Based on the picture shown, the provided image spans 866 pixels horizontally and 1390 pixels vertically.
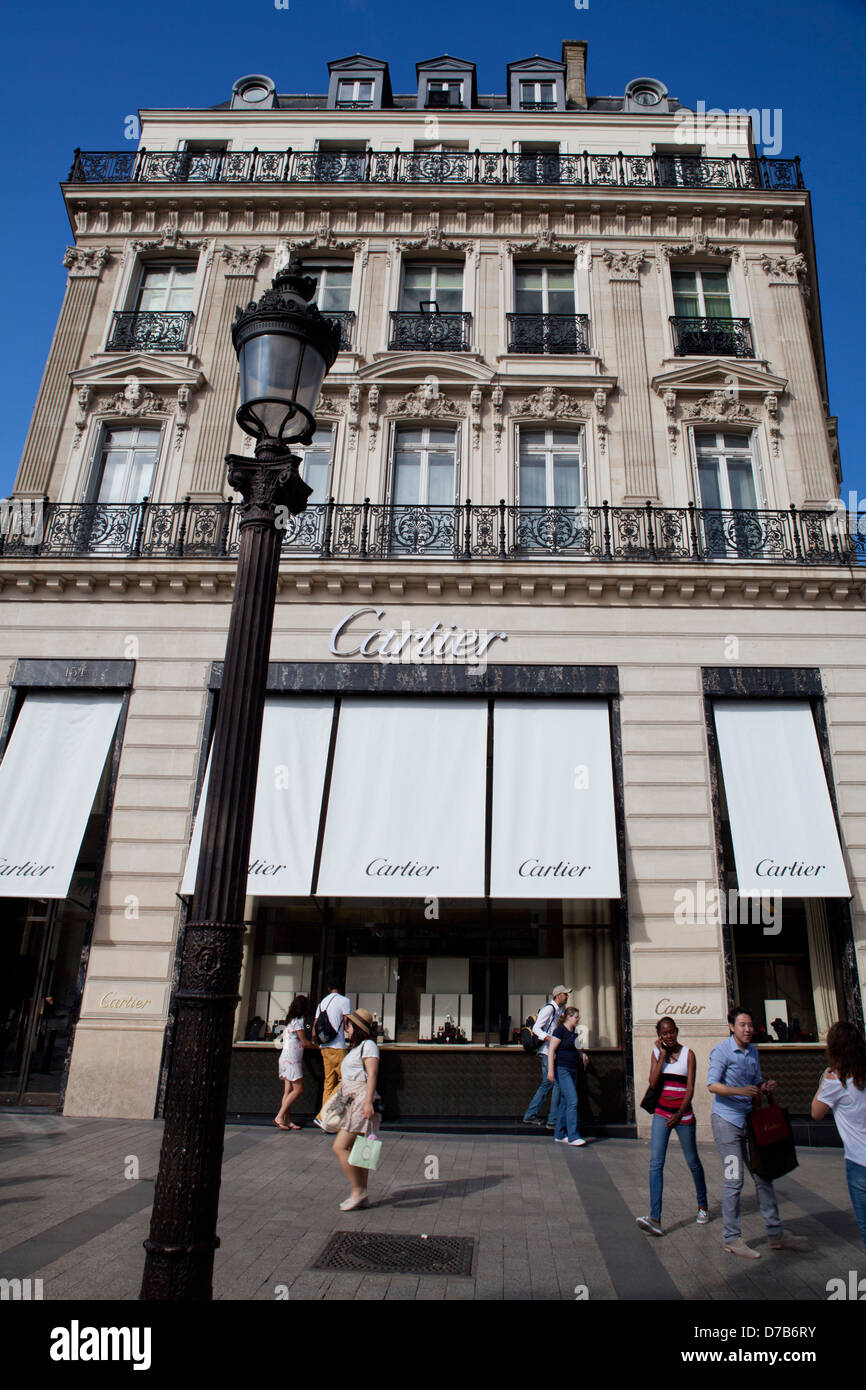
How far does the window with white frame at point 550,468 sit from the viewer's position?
13.8m

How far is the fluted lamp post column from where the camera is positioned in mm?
3398

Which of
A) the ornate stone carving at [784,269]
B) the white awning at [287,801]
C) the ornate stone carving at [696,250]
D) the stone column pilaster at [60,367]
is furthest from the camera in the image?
the ornate stone carving at [696,250]

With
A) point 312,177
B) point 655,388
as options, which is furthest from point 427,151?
point 655,388

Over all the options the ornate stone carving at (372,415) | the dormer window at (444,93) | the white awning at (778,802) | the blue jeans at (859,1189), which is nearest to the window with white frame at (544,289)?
the ornate stone carving at (372,415)

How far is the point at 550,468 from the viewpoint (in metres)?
14.0

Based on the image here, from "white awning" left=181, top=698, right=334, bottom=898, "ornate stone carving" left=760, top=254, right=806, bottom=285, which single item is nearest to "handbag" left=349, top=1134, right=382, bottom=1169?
"white awning" left=181, top=698, right=334, bottom=898

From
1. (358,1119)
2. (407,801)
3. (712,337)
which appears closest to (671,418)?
(712,337)

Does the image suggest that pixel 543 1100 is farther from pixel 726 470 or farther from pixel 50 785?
pixel 726 470

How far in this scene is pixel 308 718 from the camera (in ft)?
41.0

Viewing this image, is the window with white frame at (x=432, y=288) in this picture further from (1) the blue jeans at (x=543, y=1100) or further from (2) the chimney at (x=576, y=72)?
(1) the blue jeans at (x=543, y=1100)

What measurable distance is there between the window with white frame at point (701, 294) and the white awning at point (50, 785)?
42.1 feet

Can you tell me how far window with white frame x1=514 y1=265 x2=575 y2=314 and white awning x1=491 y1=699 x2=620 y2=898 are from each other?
8150mm

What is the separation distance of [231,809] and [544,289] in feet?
48.4

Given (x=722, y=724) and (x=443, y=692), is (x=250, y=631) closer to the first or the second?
(x=443, y=692)
